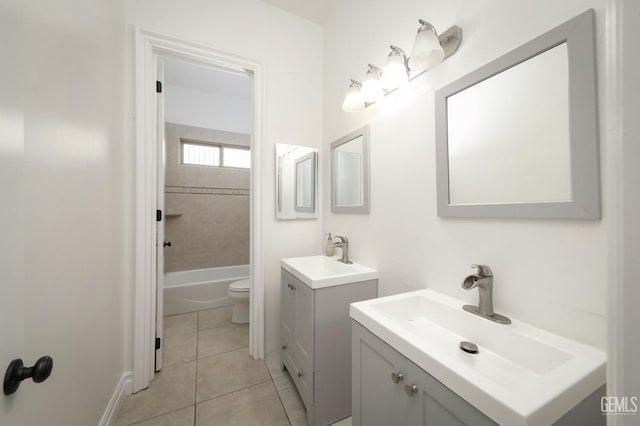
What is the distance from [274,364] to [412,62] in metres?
2.14

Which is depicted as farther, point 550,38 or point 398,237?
point 398,237

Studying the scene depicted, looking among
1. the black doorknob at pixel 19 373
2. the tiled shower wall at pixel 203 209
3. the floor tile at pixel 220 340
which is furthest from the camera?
the tiled shower wall at pixel 203 209

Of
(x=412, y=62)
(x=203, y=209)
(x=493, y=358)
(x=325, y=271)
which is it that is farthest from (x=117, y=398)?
(x=412, y=62)

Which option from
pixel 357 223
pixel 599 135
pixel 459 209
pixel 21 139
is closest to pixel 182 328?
pixel 357 223

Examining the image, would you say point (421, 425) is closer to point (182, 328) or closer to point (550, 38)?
point (550, 38)

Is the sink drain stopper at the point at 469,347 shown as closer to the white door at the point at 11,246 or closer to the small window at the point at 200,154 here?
the white door at the point at 11,246

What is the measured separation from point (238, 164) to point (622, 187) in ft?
12.2

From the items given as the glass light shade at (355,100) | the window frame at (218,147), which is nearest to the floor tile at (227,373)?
the glass light shade at (355,100)

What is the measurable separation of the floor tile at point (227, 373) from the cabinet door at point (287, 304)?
0.37m

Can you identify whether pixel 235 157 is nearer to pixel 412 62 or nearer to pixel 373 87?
pixel 373 87

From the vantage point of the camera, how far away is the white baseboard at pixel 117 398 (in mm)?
1206

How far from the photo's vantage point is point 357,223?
1.61 meters

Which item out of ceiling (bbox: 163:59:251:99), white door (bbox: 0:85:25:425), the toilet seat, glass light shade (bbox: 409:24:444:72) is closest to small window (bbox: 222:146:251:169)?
ceiling (bbox: 163:59:251:99)

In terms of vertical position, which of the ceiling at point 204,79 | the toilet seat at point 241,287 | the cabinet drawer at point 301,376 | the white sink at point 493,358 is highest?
the ceiling at point 204,79
